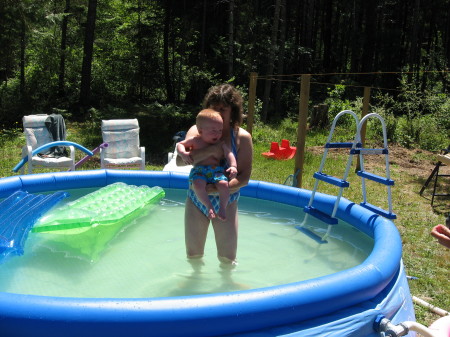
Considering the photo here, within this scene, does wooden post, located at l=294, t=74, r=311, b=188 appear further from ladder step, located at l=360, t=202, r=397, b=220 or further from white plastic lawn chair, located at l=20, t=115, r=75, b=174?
white plastic lawn chair, located at l=20, t=115, r=75, b=174

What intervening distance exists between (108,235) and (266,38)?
14.7 metres

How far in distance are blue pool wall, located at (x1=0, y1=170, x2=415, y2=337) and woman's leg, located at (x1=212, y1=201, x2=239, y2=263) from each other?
2.43ft

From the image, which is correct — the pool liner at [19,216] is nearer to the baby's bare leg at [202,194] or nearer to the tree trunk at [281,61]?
the baby's bare leg at [202,194]

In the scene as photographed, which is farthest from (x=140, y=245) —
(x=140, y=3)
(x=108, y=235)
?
(x=140, y=3)

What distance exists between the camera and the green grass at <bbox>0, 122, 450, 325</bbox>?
13.3 feet

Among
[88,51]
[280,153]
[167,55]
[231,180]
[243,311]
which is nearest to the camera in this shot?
[243,311]

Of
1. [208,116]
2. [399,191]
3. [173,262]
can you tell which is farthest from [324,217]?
[399,191]

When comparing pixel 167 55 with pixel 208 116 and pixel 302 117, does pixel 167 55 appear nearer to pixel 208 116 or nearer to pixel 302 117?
pixel 302 117

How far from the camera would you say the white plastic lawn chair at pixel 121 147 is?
7055 millimetres

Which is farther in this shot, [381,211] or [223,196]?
[381,211]

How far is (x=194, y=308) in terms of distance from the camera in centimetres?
227

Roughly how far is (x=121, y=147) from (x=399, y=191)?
4357mm

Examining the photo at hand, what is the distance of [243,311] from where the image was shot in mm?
2320

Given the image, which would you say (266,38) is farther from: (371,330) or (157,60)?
(371,330)
